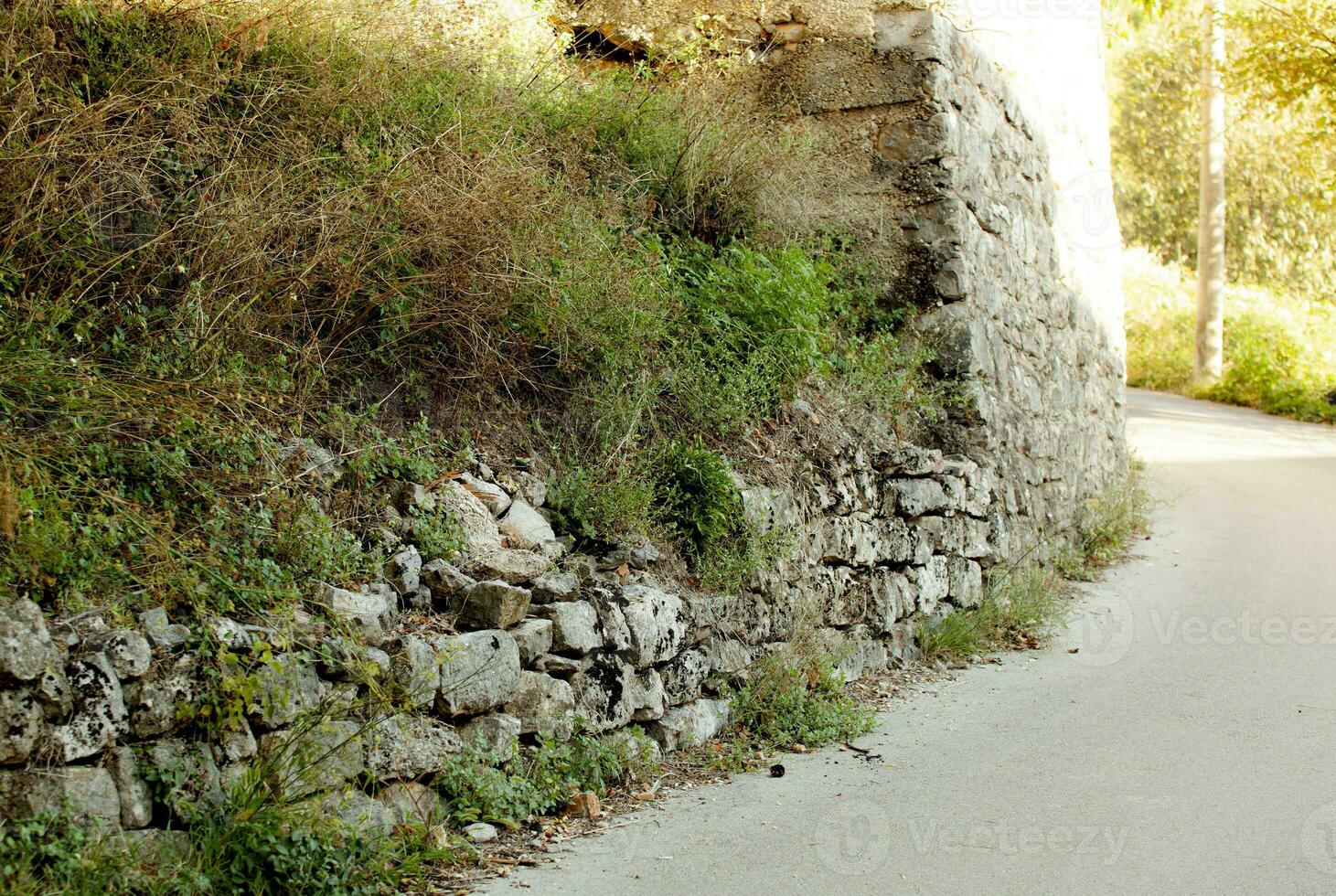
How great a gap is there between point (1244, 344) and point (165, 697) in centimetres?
1992

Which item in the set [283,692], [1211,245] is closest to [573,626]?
[283,692]

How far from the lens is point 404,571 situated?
13.6 feet

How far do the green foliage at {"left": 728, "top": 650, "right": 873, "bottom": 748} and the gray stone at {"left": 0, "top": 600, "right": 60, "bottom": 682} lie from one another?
2986 mm

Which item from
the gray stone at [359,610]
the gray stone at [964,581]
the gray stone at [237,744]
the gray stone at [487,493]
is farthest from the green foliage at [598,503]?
the gray stone at [964,581]

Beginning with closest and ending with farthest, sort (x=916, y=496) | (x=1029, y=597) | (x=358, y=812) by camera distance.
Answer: (x=358, y=812) < (x=916, y=496) < (x=1029, y=597)

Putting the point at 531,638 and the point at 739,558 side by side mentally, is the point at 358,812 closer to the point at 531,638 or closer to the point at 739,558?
the point at 531,638

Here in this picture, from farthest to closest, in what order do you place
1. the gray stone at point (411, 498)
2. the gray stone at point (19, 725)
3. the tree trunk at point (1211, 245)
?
the tree trunk at point (1211, 245) < the gray stone at point (411, 498) < the gray stone at point (19, 725)

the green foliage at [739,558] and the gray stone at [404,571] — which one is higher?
the gray stone at [404,571]

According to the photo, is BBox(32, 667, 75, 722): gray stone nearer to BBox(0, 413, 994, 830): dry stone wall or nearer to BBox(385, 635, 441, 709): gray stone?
BBox(0, 413, 994, 830): dry stone wall

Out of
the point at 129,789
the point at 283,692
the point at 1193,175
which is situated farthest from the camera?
the point at 1193,175

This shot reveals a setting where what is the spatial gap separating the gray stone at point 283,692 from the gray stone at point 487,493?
4.10ft

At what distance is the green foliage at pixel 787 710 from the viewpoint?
5.18 m

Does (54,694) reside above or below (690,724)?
above

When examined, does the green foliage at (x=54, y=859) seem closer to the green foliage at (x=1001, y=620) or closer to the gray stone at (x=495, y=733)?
the gray stone at (x=495, y=733)
